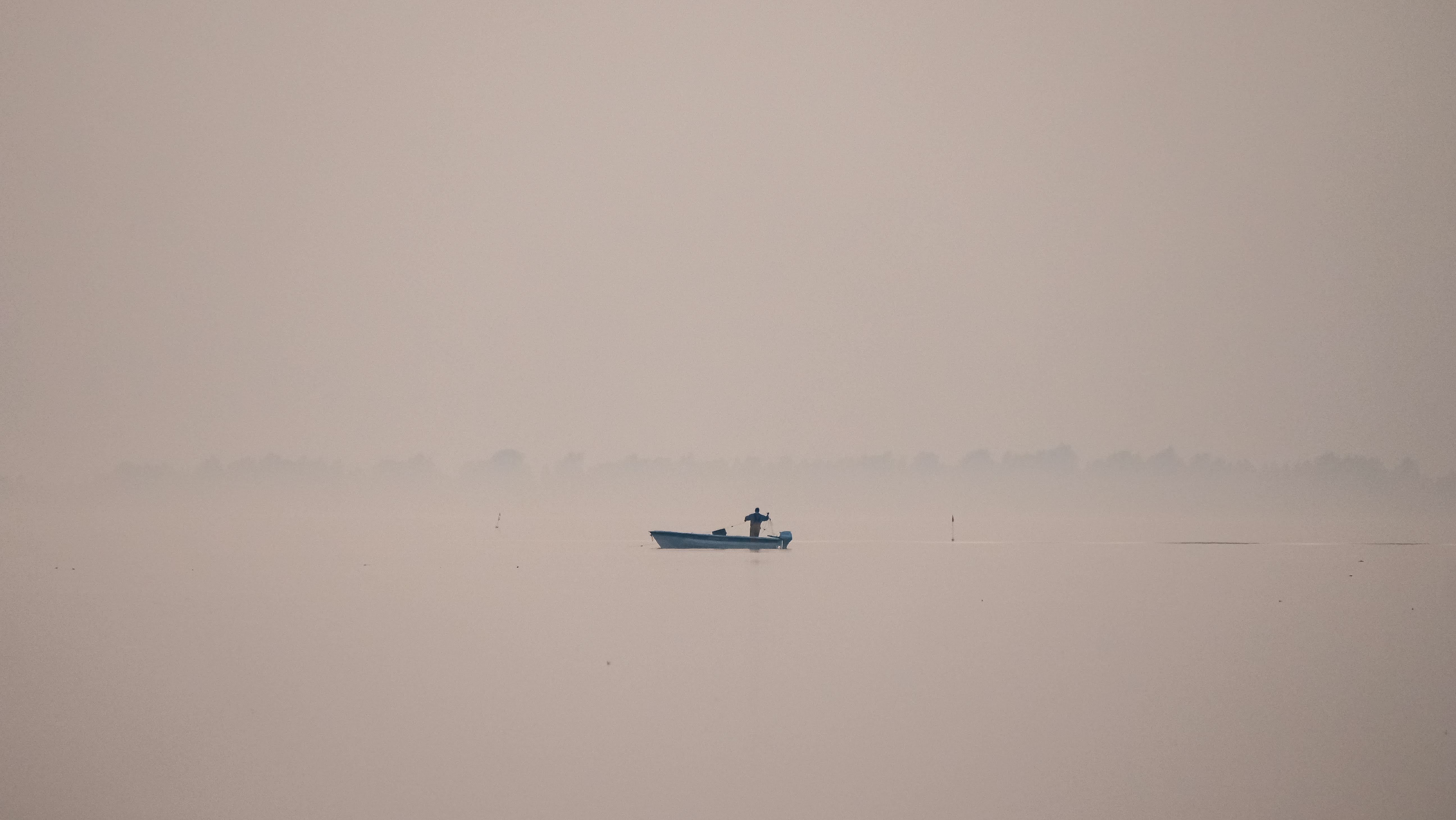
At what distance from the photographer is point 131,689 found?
25.5 m

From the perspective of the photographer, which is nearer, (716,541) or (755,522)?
(716,541)

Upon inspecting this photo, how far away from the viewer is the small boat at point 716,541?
80812 mm

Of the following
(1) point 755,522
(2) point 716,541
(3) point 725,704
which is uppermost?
(1) point 755,522

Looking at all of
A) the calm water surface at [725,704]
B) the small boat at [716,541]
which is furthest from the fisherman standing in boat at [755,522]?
the calm water surface at [725,704]

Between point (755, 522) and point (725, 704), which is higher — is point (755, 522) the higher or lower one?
the higher one

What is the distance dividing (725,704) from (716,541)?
55.9m

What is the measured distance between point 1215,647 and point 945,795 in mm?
18945

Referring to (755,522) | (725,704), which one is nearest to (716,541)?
(755,522)

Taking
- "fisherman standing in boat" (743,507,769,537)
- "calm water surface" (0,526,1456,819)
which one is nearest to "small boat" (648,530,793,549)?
"fisherman standing in boat" (743,507,769,537)

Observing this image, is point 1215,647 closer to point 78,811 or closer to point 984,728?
point 984,728

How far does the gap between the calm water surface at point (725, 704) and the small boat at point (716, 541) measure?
1034 inches

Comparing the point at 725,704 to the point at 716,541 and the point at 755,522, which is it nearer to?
the point at 716,541

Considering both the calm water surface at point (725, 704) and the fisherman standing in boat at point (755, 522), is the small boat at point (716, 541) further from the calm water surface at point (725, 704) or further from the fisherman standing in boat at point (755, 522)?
the calm water surface at point (725, 704)

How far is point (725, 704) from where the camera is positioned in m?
25.0
